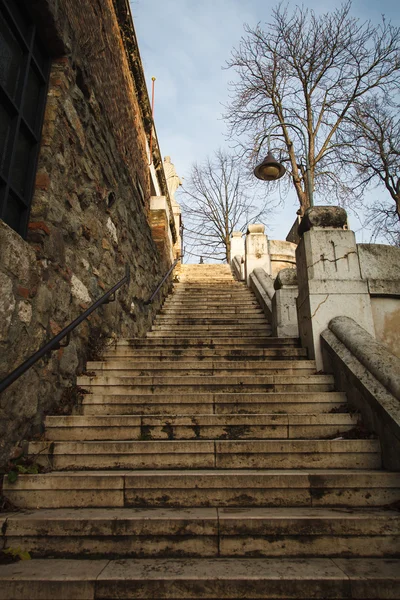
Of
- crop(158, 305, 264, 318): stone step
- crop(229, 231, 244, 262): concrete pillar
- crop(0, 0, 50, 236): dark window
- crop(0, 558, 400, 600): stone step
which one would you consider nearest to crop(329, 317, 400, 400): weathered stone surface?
crop(0, 558, 400, 600): stone step

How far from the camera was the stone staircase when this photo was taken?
6.23 ft

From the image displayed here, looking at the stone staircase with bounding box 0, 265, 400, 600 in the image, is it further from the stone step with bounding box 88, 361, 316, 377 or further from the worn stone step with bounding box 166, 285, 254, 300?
the worn stone step with bounding box 166, 285, 254, 300

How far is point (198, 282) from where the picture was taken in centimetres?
1195

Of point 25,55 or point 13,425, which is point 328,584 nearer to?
point 13,425

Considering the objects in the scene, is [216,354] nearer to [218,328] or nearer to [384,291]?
[218,328]

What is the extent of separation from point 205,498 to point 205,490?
48 millimetres

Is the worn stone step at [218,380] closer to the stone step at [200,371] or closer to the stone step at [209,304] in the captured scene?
the stone step at [200,371]

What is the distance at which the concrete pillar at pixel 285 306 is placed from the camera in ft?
19.4

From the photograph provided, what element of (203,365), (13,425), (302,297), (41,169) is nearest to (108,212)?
(41,169)

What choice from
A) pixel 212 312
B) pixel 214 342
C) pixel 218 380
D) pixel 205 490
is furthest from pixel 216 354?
pixel 212 312

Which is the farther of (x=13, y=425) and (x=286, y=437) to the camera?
(x=286, y=437)

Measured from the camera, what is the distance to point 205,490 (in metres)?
2.62

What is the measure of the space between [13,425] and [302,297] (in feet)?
11.6

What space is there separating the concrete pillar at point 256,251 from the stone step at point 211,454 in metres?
8.57
